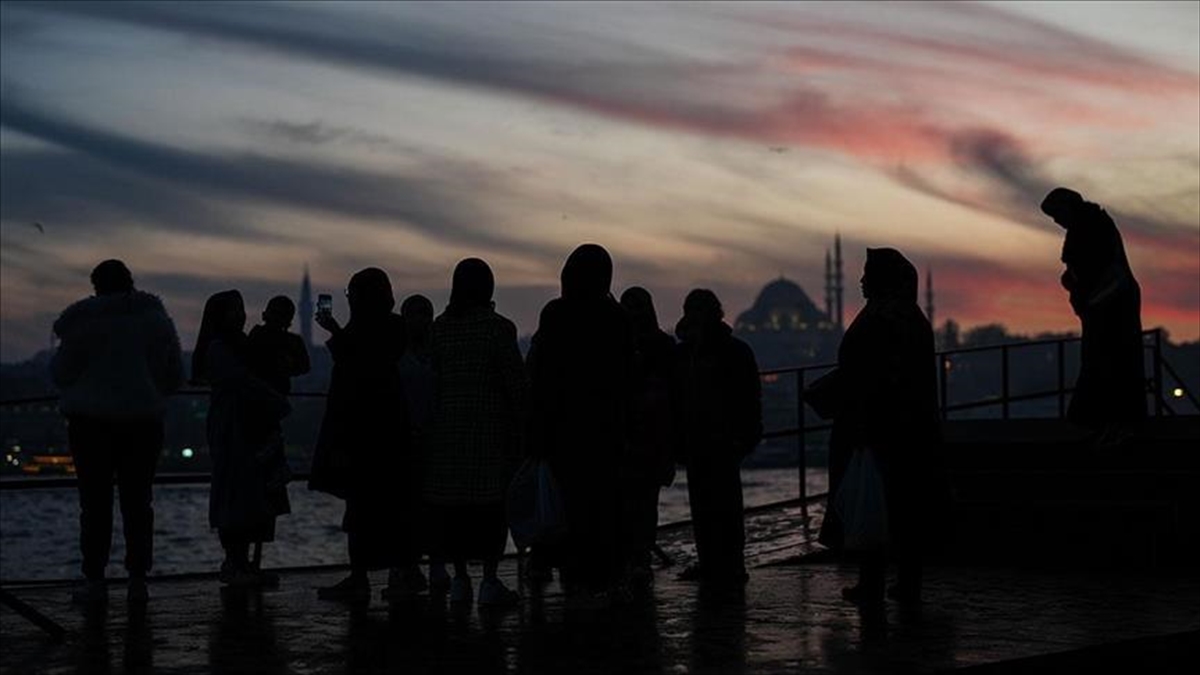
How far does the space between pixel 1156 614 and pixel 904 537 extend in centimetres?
115

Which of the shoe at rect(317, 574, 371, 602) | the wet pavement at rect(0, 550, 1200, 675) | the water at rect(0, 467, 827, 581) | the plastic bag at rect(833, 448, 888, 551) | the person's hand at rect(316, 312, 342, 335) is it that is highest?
the person's hand at rect(316, 312, 342, 335)

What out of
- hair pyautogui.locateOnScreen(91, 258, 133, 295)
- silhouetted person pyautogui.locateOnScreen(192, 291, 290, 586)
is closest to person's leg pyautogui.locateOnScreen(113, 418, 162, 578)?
hair pyautogui.locateOnScreen(91, 258, 133, 295)

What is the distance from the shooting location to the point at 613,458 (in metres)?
9.14

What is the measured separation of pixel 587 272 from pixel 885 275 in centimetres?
134

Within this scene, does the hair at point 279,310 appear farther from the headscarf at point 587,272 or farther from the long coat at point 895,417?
the long coat at point 895,417

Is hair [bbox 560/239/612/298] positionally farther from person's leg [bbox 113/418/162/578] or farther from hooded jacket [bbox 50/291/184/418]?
person's leg [bbox 113/418/162/578]

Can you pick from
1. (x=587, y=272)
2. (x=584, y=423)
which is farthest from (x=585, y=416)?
(x=587, y=272)

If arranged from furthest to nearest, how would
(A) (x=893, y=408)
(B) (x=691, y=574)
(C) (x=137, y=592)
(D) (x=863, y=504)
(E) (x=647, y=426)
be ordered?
(B) (x=691, y=574) → (E) (x=647, y=426) → (C) (x=137, y=592) → (A) (x=893, y=408) → (D) (x=863, y=504)

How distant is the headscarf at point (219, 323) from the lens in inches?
412

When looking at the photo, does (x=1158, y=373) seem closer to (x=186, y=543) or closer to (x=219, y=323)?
(x=219, y=323)

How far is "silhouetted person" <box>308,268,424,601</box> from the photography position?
966cm

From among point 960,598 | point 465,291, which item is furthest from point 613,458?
point 960,598

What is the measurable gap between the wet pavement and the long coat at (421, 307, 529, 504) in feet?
1.93

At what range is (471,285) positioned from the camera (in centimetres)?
934
